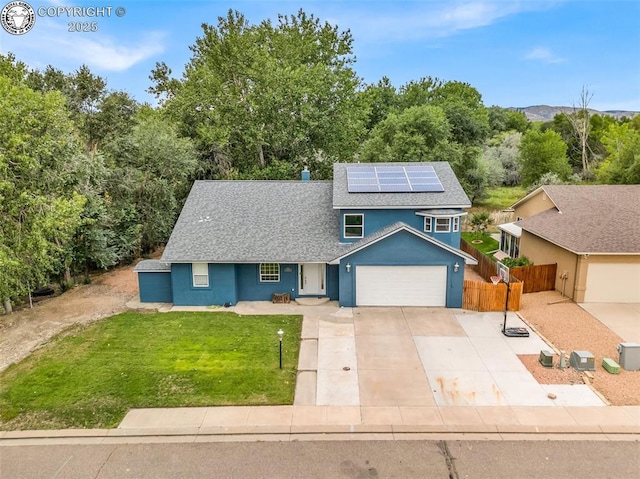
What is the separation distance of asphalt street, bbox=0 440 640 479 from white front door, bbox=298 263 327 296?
9.94 metres

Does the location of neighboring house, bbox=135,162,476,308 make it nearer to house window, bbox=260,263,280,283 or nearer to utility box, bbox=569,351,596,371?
house window, bbox=260,263,280,283

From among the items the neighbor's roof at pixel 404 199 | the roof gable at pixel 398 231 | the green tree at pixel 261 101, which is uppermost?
the green tree at pixel 261 101

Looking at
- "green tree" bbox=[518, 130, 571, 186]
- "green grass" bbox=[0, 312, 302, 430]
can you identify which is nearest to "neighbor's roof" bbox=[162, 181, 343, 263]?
"green grass" bbox=[0, 312, 302, 430]

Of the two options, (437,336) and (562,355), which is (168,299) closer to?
(437,336)

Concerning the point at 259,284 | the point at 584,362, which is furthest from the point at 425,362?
the point at 259,284

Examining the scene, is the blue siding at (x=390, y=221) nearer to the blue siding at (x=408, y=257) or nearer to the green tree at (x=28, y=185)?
the blue siding at (x=408, y=257)

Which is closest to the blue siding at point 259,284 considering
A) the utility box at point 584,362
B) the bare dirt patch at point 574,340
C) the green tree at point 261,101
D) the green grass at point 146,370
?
the green grass at point 146,370

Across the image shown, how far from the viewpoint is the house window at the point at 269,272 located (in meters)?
19.2

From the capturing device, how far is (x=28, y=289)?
17.9m

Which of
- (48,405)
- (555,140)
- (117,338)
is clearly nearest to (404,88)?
(555,140)

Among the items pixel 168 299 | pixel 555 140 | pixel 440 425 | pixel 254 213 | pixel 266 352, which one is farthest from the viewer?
pixel 555 140

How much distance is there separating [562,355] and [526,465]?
16.8 feet

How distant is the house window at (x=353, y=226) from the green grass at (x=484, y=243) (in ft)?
41.6

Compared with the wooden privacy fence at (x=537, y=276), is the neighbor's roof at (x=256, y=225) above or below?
above
